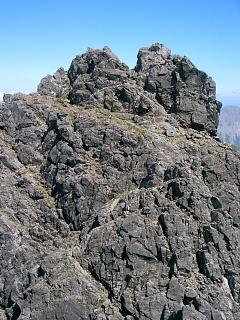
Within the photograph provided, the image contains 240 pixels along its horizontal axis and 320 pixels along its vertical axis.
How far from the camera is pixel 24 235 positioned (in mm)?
66938

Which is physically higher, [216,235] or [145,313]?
[216,235]

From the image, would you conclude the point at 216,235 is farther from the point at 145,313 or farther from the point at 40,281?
the point at 40,281

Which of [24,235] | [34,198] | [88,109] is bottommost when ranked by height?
[24,235]

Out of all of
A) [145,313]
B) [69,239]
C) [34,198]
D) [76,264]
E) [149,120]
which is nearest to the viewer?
[145,313]

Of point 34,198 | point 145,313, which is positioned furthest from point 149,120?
point 145,313

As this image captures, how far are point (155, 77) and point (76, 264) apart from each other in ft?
114

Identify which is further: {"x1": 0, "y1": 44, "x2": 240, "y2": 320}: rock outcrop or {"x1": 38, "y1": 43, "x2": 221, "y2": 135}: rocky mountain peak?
{"x1": 38, "y1": 43, "x2": 221, "y2": 135}: rocky mountain peak

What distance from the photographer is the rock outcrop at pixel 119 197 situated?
5891 centimetres

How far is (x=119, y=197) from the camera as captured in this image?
6800cm

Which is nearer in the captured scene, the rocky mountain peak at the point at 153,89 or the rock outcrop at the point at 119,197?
the rock outcrop at the point at 119,197

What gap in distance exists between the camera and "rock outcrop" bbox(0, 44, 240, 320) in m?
58.9

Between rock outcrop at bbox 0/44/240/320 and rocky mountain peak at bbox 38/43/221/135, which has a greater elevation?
rocky mountain peak at bbox 38/43/221/135

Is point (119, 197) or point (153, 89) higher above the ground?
point (153, 89)

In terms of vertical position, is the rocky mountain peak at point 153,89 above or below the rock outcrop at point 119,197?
above
